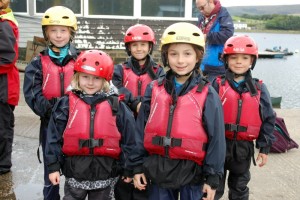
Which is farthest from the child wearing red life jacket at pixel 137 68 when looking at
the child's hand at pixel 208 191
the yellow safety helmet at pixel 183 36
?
the child's hand at pixel 208 191

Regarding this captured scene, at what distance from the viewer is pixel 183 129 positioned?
2.95 m

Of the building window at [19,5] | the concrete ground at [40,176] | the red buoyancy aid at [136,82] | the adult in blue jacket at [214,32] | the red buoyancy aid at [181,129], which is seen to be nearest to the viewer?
the red buoyancy aid at [181,129]

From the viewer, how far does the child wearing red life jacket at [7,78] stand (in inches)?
181

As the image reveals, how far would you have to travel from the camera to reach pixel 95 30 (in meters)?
12.8

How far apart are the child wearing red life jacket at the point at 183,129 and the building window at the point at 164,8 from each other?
969 centimetres

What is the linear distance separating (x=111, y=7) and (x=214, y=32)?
823cm

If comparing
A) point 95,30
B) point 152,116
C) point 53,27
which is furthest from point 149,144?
point 95,30

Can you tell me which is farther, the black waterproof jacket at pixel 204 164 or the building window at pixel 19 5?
the building window at pixel 19 5

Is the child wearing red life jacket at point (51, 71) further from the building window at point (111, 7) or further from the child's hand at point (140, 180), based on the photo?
the building window at point (111, 7)

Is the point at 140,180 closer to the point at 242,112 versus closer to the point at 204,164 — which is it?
the point at 204,164

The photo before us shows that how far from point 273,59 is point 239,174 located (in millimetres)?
61680

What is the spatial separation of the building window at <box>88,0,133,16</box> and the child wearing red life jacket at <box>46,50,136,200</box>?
9.58 meters

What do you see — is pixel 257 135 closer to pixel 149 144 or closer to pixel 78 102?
pixel 149 144

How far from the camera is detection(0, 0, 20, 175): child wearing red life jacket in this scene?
4590 mm
